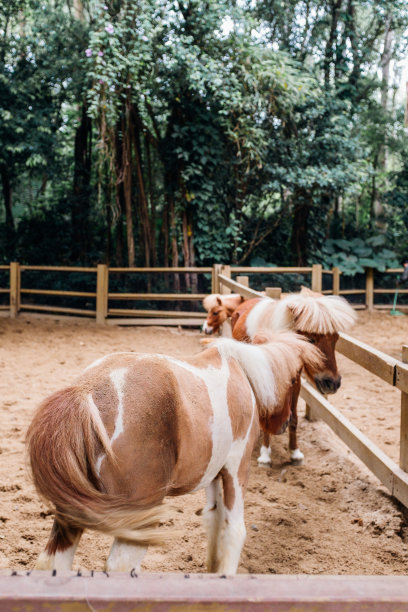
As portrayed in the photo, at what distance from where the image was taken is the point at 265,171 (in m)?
10.8

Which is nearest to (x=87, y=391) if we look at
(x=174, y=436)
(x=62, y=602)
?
(x=174, y=436)

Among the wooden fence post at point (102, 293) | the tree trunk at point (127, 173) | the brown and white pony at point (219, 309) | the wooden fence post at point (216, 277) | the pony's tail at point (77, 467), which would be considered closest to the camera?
the pony's tail at point (77, 467)

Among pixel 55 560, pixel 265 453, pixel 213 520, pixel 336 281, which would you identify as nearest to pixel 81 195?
pixel 336 281

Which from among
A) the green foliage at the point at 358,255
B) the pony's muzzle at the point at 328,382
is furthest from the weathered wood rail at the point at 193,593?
the green foliage at the point at 358,255

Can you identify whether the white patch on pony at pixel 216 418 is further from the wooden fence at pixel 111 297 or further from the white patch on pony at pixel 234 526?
the wooden fence at pixel 111 297

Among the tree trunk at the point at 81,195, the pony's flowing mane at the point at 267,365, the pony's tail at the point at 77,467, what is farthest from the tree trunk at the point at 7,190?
the pony's tail at the point at 77,467

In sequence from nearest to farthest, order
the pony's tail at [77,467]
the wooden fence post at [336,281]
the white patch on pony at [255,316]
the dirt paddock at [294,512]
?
the pony's tail at [77,467] < the dirt paddock at [294,512] < the white patch on pony at [255,316] < the wooden fence post at [336,281]

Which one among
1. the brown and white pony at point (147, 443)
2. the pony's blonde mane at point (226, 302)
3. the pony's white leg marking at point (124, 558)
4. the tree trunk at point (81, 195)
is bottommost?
the pony's white leg marking at point (124, 558)

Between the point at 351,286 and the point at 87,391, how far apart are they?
1138 centimetres

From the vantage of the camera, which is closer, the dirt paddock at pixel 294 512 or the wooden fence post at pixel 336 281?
Result: the dirt paddock at pixel 294 512

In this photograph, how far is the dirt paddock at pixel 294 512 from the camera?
232 centimetres

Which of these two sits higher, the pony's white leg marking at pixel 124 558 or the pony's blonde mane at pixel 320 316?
the pony's blonde mane at pixel 320 316

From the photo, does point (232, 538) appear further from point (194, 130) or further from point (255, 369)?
point (194, 130)

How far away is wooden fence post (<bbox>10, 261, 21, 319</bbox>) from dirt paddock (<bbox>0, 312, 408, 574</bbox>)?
201 inches
